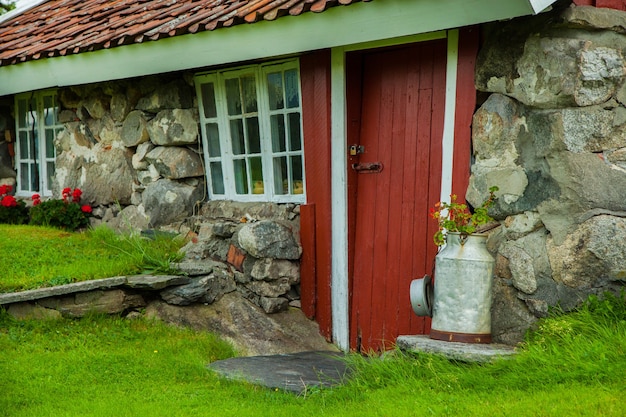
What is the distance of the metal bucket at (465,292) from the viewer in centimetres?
506

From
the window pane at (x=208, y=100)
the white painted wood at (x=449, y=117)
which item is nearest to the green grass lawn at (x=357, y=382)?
the white painted wood at (x=449, y=117)

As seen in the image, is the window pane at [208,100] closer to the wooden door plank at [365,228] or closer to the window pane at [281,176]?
the window pane at [281,176]

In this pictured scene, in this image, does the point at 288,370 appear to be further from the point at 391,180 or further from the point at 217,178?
the point at 217,178

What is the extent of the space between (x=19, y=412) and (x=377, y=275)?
2759 mm

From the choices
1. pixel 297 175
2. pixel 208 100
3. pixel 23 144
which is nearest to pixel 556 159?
pixel 297 175

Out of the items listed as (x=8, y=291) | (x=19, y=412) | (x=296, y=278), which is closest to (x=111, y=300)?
(x=8, y=291)

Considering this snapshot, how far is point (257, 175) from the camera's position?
7.32 meters

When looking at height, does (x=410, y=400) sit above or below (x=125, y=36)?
below

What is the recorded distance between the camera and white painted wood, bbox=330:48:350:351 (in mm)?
6426

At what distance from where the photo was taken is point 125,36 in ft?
23.0

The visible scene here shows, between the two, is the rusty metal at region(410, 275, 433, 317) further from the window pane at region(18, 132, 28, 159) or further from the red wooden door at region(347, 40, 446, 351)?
the window pane at region(18, 132, 28, 159)

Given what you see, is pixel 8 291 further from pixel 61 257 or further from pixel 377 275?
pixel 377 275

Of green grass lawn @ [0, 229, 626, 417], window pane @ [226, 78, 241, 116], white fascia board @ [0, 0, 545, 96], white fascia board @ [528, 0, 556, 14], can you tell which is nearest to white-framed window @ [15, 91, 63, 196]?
white fascia board @ [0, 0, 545, 96]

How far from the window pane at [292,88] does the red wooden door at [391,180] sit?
605 millimetres
